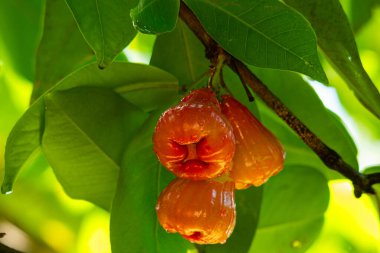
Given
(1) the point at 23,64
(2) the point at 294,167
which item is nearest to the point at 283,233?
Result: (2) the point at 294,167

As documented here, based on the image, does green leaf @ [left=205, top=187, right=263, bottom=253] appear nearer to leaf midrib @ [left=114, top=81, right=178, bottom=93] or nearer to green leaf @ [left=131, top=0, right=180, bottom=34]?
leaf midrib @ [left=114, top=81, right=178, bottom=93]

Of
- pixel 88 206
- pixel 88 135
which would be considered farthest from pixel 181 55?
pixel 88 206

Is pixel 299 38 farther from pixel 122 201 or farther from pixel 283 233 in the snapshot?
pixel 283 233

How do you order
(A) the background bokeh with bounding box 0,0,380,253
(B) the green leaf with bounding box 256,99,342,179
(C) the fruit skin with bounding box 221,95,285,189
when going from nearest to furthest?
1. (C) the fruit skin with bounding box 221,95,285,189
2. (B) the green leaf with bounding box 256,99,342,179
3. (A) the background bokeh with bounding box 0,0,380,253

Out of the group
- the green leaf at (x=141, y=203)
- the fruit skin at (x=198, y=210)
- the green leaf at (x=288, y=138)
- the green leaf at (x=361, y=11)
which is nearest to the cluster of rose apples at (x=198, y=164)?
the fruit skin at (x=198, y=210)

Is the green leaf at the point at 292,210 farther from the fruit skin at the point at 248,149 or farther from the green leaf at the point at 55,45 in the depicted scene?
the green leaf at the point at 55,45

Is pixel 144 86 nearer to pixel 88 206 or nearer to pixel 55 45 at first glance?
pixel 55 45

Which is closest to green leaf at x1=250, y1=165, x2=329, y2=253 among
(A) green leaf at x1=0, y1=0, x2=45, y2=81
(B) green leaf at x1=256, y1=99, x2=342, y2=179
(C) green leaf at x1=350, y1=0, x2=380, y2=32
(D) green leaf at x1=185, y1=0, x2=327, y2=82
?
(B) green leaf at x1=256, y1=99, x2=342, y2=179
